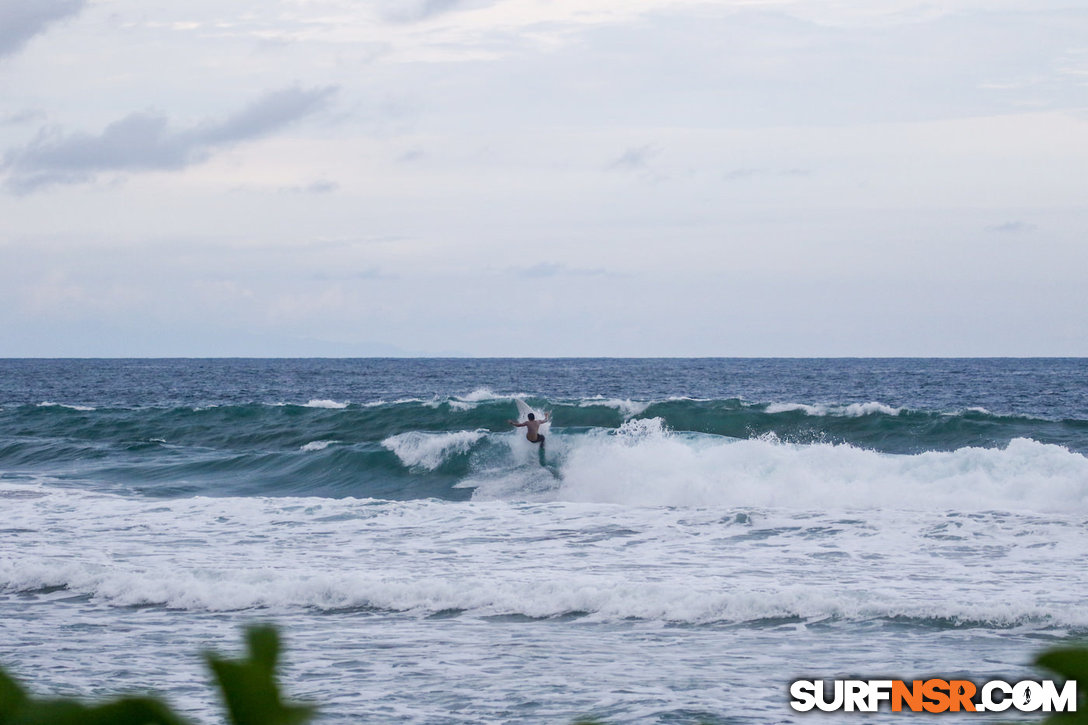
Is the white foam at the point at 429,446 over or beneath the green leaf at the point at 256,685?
beneath

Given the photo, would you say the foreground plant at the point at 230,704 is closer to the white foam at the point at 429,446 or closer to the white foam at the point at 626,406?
the white foam at the point at 429,446

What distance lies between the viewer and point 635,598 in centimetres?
1133

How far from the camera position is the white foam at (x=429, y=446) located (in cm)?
2623

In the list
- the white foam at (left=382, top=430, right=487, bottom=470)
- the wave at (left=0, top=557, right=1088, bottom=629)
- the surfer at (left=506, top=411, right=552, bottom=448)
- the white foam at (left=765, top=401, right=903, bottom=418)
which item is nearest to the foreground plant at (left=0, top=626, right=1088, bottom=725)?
the wave at (left=0, top=557, right=1088, bottom=629)

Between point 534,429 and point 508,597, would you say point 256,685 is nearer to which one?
point 508,597

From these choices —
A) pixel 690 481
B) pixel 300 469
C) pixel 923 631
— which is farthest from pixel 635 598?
pixel 300 469

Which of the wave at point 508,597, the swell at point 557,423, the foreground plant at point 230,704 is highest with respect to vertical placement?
the foreground plant at point 230,704

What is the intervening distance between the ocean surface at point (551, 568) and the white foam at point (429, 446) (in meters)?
0.07

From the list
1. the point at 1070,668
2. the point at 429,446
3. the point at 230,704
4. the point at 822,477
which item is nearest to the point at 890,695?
the point at 1070,668

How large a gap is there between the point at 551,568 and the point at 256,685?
1278cm

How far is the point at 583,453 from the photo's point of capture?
24312 millimetres

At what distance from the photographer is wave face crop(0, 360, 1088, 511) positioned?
20.1 meters

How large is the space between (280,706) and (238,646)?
0.17 feet

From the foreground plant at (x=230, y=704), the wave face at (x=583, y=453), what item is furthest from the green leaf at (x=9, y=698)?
the wave face at (x=583, y=453)
